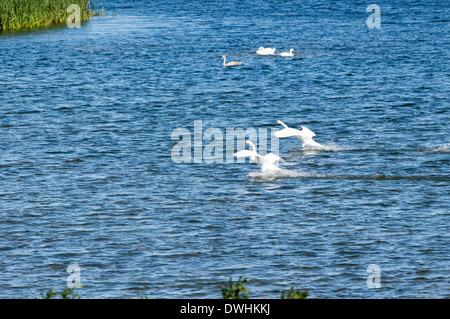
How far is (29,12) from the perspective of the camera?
1809 inches

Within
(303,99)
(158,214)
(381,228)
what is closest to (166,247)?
(158,214)

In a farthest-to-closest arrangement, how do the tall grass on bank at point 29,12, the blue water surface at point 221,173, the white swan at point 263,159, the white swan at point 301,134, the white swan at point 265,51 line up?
the tall grass on bank at point 29,12 → the white swan at point 265,51 → the white swan at point 301,134 → the white swan at point 263,159 → the blue water surface at point 221,173

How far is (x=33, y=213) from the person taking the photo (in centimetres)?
1633

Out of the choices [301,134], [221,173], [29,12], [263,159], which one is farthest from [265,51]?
[263,159]

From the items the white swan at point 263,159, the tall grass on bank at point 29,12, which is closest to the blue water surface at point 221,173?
the white swan at point 263,159

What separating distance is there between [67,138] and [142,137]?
7.34 ft

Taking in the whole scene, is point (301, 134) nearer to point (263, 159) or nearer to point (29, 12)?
point (263, 159)

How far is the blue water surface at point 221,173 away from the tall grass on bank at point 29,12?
2962mm

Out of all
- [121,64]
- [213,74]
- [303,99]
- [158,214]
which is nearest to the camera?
[158,214]

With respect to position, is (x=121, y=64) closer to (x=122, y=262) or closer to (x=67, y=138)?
(x=67, y=138)

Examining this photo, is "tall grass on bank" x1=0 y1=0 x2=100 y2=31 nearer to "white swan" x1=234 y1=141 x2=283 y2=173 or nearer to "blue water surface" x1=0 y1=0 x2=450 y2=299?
"blue water surface" x1=0 y1=0 x2=450 y2=299

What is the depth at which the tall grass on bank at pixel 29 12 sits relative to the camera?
148ft

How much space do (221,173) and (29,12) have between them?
30.1 metres

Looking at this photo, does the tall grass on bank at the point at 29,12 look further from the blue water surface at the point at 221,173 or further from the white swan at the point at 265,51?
the white swan at the point at 265,51
